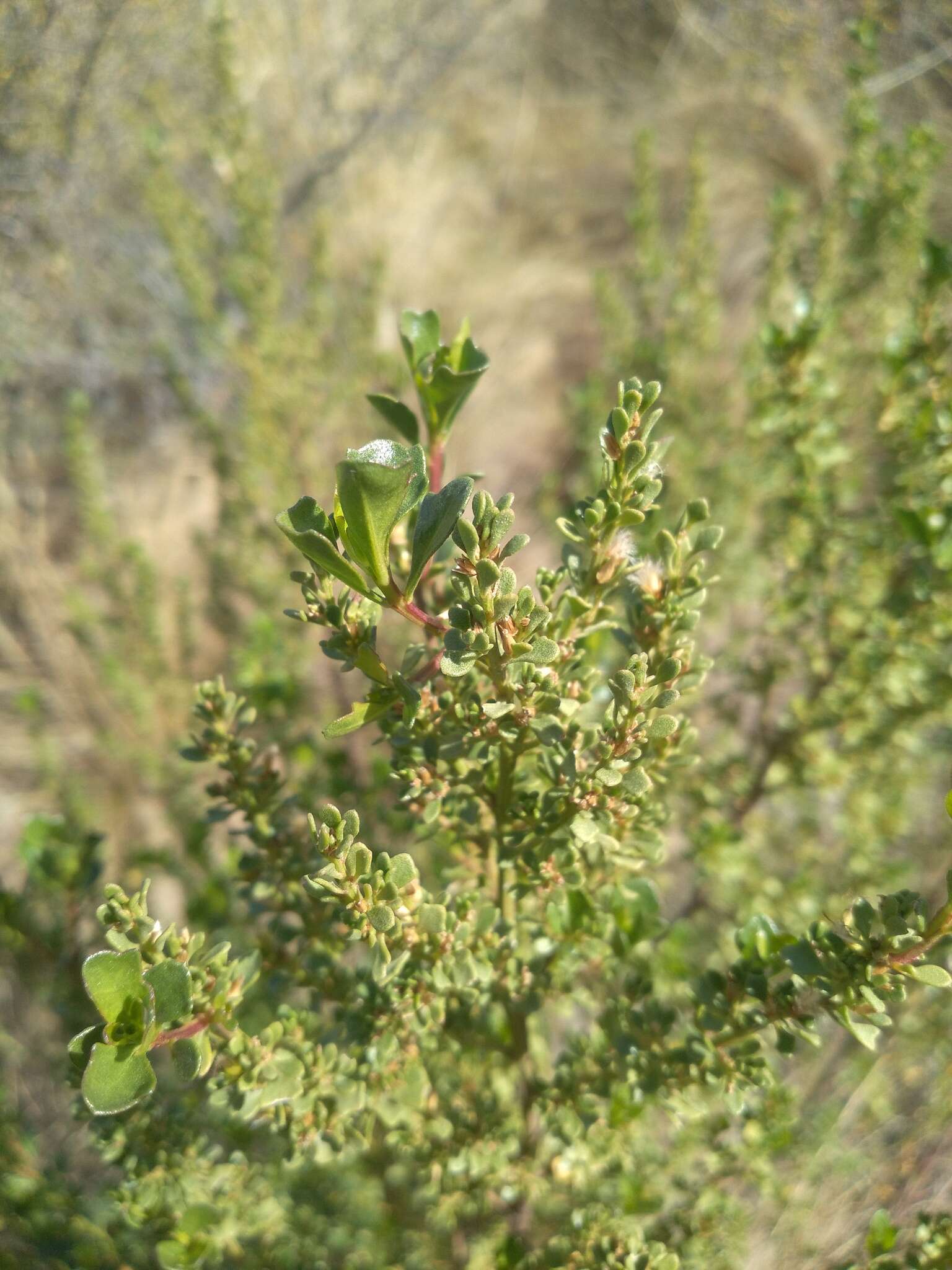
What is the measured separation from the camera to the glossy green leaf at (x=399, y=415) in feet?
2.87

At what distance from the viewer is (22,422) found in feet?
12.4

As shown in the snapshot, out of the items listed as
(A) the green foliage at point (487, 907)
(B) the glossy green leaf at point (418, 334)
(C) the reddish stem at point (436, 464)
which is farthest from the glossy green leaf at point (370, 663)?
(B) the glossy green leaf at point (418, 334)

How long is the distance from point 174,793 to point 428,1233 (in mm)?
1558

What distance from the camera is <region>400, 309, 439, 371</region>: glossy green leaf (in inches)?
34.6

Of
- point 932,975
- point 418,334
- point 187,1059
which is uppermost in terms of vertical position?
point 418,334

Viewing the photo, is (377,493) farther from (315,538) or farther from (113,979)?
(113,979)

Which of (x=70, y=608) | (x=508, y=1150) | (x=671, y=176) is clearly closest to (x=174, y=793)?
(x=70, y=608)

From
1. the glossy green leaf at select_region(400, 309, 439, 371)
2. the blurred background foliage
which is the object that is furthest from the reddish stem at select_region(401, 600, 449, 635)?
the blurred background foliage

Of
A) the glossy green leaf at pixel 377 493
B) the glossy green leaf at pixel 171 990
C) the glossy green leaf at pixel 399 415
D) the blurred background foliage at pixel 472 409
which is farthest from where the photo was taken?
the blurred background foliage at pixel 472 409

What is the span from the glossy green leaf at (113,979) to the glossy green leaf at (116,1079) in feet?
0.12

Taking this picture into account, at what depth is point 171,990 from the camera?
2.30 feet

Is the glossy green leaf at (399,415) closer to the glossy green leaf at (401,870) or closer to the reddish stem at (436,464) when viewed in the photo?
the reddish stem at (436,464)

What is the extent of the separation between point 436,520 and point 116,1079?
1.81 ft

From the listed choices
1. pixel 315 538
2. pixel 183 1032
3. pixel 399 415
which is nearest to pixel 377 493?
pixel 315 538
